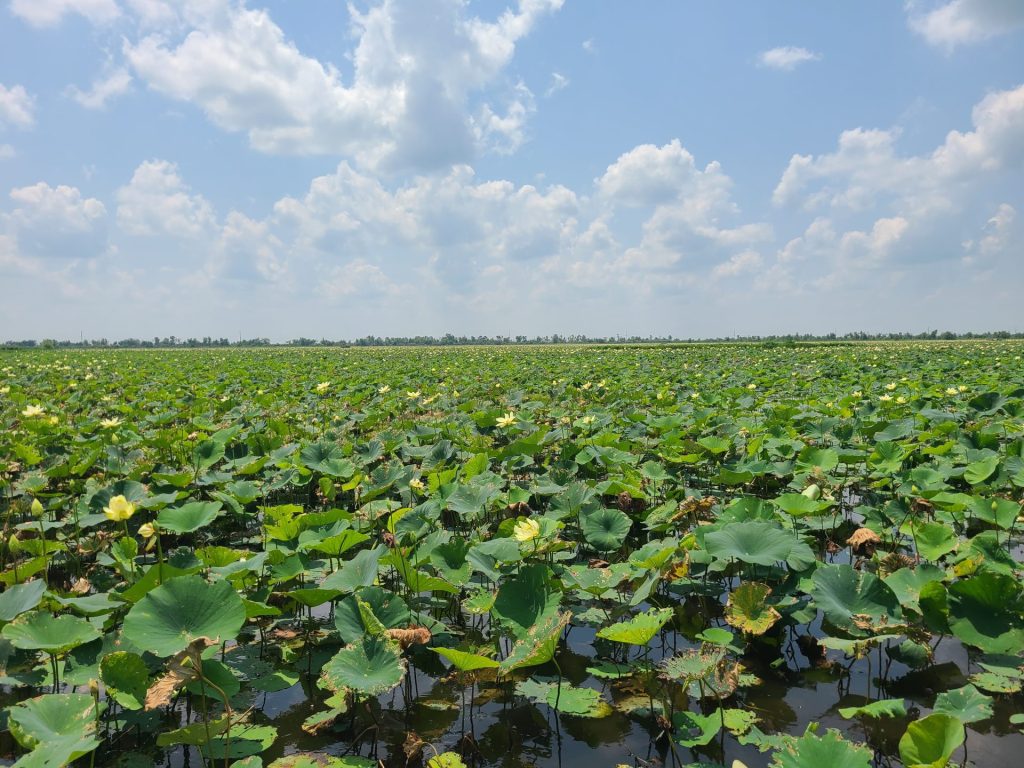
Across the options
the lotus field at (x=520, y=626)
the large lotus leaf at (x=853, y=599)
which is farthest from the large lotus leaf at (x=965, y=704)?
the large lotus leaf at (x=853, y=599)

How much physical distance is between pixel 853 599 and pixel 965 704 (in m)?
0.50

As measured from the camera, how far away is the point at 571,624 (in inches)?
107

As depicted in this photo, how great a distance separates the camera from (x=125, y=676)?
68.4 inches

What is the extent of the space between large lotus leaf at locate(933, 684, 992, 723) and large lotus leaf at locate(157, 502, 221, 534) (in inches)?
108

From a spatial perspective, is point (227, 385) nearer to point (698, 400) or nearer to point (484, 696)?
point (698, 400)

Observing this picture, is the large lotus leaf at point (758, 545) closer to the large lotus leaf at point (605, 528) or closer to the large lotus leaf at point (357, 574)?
the large lotus leaf at point (605, 528)

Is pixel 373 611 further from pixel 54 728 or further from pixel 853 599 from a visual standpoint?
pixel 853 599

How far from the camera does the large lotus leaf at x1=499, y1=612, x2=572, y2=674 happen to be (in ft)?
5.66

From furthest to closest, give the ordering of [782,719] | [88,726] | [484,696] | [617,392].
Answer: [617,392]
[484,696]
[782,719]
[88,726]

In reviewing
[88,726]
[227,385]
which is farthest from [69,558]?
[227,385]

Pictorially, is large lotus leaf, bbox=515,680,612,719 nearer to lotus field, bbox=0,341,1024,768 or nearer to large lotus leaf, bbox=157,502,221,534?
lotus field, bbox=0,341,1024,768

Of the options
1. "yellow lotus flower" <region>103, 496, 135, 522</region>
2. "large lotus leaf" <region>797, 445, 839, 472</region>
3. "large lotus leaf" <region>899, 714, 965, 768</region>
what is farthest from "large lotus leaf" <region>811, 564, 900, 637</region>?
"yellow lotus flower" <region>103, 496, 135, 522</region>

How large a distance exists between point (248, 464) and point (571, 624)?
8.67ft

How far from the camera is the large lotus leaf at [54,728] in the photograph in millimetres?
1449
